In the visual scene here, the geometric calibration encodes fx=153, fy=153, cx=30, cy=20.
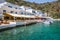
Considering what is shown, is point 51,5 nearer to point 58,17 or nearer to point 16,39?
point 58,17

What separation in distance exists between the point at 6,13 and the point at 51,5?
85498 millimetres

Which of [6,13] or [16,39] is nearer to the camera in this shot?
[16,39]

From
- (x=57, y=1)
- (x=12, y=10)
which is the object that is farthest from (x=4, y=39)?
(x=57, y=1)

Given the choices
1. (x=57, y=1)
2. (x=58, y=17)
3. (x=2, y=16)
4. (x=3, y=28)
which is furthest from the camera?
(x=57, y=1)

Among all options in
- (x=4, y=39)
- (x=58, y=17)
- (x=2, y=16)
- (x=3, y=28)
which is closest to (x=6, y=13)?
(x=2, y=16)

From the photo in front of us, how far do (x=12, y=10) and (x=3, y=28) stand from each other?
2084 cm

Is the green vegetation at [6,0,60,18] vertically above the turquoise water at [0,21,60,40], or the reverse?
the green vegetation at [6,0,60,18]

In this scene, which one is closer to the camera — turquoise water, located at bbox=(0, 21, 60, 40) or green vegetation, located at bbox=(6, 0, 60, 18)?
turquoise water, located at bbox=(0, 21, 60, 40)

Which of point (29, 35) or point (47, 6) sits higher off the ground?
point (47, 6)

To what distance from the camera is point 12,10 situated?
1923 inches

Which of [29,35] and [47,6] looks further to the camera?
[47,6]

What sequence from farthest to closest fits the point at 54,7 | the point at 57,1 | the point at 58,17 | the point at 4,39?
the point at 57,1 → the point at 54,7 → the point at 58,17 → the point at 4,39

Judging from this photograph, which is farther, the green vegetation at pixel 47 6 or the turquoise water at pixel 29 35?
the green vegetation at pixel 47 6

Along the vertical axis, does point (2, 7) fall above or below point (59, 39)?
above
